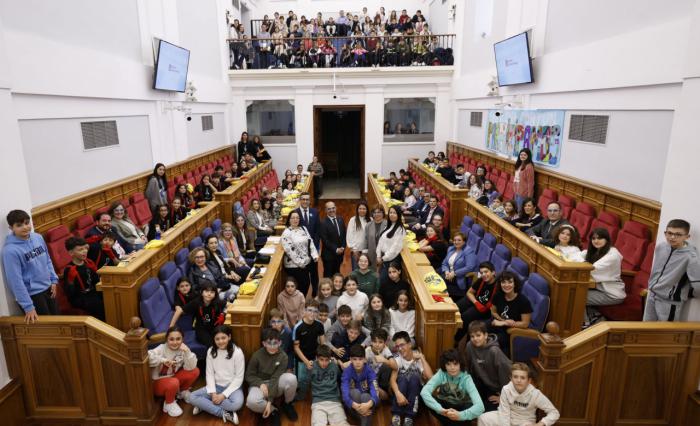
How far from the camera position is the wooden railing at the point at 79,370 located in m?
3.67

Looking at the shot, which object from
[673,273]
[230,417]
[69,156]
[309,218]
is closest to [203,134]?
[69,156]

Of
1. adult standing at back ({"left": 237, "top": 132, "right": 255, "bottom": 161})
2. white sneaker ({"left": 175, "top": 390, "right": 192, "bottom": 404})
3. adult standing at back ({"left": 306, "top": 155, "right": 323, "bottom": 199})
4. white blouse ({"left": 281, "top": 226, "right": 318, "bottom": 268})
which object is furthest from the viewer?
adult standing at back ({"left": 237, "top": 132, "right": 255, "bottom": 161})

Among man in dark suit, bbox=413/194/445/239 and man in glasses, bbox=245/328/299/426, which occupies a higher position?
man in dark suit, bbox=413/194/445/239

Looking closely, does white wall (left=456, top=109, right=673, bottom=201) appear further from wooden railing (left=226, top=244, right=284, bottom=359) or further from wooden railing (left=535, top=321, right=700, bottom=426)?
wooden railing (left=226, top=244, right=284, bottom=359)

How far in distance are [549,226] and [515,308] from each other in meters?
2.14

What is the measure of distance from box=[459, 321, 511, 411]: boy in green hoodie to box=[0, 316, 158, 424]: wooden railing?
2.87m

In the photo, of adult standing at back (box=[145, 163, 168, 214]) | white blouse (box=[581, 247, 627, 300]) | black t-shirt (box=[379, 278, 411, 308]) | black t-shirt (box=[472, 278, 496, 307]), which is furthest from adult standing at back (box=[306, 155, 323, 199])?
white blouse (box=[581, 247, 627, 300])

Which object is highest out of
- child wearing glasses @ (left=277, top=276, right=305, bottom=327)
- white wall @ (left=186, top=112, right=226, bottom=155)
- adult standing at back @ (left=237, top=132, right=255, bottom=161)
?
white wall @ (left=186, top=112, right=226, bottom=155)

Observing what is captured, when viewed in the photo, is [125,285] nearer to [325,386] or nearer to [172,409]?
[172,409]

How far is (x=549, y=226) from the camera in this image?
240 inches

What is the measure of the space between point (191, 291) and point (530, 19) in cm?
783

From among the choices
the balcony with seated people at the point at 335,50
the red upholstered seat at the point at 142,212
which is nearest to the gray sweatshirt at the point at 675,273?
Answer: the red upholstered seat at the point at 142,212

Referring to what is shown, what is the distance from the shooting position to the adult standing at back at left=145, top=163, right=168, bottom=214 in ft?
25.6

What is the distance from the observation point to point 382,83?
14109 mm
